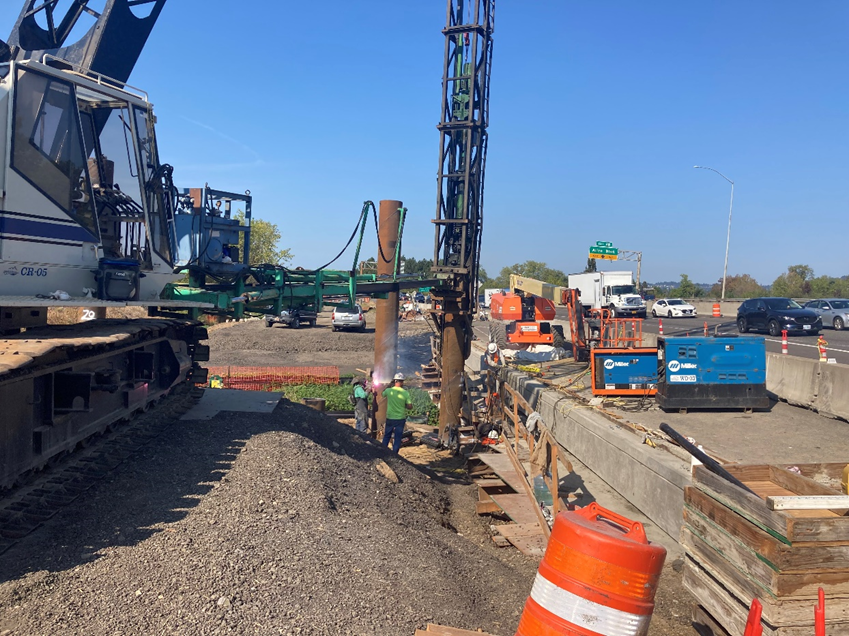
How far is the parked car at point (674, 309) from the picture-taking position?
3928 centimetres

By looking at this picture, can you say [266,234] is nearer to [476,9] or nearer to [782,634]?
[476,9]

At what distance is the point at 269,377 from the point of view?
19.7 m

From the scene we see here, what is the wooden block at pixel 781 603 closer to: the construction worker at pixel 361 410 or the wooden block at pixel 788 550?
the wooden block at pixel 788 550

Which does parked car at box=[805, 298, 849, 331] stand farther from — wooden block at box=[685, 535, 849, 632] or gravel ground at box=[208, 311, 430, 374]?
wooden block at box=[685, 535, 849, 632]

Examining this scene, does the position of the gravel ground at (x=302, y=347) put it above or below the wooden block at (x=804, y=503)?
below

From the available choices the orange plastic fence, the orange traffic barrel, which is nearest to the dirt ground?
the orange traffic barrel

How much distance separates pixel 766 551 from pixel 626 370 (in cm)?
945

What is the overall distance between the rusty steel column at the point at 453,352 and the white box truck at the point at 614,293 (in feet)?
76.0

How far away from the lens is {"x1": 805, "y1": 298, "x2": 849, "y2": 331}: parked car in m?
27.0

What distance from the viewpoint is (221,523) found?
5375mm

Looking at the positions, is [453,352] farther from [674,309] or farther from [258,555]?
[674,309]

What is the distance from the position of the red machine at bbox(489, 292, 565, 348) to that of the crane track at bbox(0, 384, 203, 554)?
16.6 meters

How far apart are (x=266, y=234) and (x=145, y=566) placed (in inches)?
1904

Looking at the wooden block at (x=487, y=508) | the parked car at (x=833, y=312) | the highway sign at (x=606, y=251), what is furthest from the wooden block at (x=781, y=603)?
the highway sign at (x=606, y=251)
